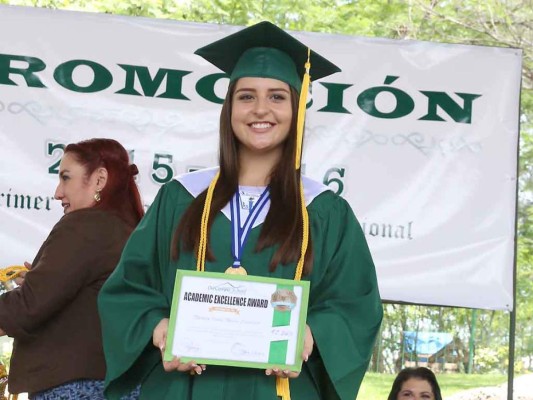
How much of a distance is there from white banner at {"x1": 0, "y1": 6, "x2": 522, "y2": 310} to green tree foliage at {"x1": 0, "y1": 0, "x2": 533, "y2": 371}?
5.66 meters

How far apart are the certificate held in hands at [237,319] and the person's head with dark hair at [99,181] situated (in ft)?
4.35

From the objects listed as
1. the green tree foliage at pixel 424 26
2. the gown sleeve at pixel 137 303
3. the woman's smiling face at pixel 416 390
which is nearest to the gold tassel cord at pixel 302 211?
the gown sleeve at pixel 137 303

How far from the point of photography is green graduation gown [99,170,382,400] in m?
3.13

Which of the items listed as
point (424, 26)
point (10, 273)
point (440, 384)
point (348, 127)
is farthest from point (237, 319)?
point (424, 26)

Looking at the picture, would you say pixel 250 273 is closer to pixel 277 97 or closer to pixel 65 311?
pixel 277 97

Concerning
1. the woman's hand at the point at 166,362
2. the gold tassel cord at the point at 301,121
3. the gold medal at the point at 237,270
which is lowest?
the woman's hand at the point at 166,362

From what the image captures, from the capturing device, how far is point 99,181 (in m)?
4.32

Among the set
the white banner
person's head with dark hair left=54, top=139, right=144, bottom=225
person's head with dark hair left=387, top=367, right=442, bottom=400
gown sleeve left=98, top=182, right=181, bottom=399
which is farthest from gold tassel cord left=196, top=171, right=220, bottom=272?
person's head with dark hair left=387, top=367, right=442, bottom=400

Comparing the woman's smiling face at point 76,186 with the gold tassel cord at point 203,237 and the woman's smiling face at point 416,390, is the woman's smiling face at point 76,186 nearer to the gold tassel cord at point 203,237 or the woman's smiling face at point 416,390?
the gold tassel cord at point 203,237

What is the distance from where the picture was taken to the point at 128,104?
6.24 meters

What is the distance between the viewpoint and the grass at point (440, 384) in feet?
39.5

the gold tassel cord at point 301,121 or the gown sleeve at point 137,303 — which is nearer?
the gown sleeve at point 137,303

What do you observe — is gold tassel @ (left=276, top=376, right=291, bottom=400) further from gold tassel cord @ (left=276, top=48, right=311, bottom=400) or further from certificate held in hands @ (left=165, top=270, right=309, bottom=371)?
certificate held in hands @ (left=165, top=270, right=309, bottom=371)

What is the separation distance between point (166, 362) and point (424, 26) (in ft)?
37.2
